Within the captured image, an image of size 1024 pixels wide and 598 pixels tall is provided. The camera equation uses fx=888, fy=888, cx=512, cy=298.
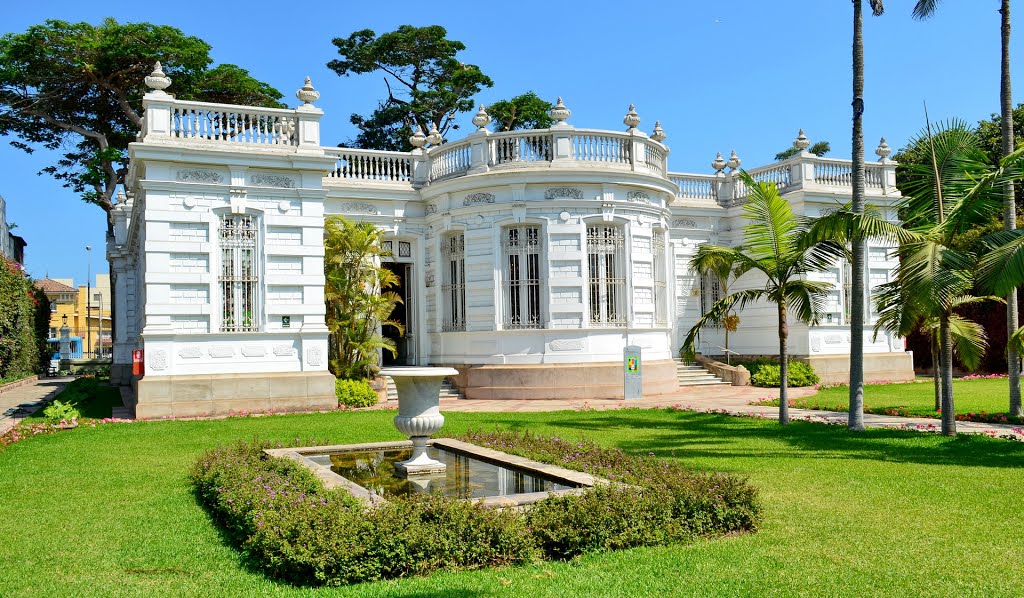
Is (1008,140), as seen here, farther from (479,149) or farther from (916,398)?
(479,149)

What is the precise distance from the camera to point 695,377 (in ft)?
79.4

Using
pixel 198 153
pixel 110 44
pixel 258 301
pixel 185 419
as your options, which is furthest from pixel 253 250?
pixel 110 44

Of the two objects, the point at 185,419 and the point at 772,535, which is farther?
the point at 185,419

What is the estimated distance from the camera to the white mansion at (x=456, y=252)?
17.6 metres

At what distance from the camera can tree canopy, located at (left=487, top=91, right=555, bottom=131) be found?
1527 inches

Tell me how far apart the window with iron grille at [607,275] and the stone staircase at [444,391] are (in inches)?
145

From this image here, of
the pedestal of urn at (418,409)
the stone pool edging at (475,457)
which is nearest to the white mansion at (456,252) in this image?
the stone pool edging at (475,457)

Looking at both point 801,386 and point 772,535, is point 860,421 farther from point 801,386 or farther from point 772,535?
point 801,386

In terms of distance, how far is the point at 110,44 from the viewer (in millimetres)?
31375

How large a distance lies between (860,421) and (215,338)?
1209 centimetres

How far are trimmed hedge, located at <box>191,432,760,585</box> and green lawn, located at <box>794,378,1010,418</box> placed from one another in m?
10.0

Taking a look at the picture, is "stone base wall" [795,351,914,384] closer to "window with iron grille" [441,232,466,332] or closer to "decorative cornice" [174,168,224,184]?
"window with iron grille" [441,232,466,332]

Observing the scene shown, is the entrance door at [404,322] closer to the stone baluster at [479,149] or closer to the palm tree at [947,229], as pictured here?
the stone baluster at [479,149]

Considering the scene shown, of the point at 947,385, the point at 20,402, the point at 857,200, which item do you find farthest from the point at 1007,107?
the point at 20,402
